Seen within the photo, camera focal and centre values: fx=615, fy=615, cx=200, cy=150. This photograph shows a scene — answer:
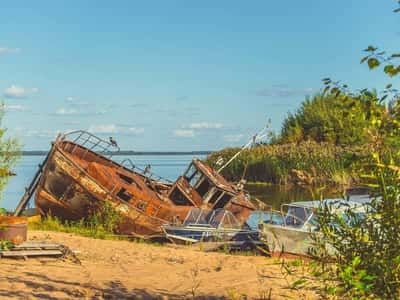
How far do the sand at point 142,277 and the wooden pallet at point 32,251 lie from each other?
116 millimetres

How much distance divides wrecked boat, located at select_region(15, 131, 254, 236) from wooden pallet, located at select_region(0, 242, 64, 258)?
631cm

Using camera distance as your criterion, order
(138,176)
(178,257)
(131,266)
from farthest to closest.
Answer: (138,176)
(178,257)
(131,266)

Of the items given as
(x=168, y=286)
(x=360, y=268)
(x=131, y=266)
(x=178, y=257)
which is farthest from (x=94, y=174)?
(x=360, y=268)

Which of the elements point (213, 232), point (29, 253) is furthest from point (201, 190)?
point (29, 253)

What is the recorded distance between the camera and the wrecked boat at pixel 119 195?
18.0m

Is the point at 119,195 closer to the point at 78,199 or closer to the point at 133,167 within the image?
the point at 78,199

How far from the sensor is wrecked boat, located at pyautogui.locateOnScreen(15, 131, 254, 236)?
1797 centimetres

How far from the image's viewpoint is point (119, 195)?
1847 centimetres

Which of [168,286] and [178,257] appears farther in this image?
[178,257]

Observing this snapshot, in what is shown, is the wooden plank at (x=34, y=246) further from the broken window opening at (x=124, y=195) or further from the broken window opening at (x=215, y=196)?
the broken window opening at (x=215, y=196)

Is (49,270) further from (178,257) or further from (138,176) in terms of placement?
(138,176)

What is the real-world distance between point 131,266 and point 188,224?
5636 mm

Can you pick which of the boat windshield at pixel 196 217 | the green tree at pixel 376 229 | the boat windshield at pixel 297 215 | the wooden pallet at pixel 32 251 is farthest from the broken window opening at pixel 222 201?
the green tree at pixel 376 229

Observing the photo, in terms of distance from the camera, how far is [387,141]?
15.0 feet
